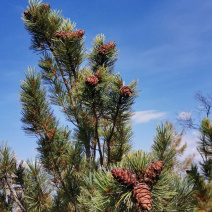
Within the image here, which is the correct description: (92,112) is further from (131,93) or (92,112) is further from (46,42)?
(46,42)

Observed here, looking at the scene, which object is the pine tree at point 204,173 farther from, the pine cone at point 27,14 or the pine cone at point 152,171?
the pine cone at point 27,14

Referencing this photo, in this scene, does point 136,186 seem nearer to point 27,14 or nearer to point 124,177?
point 124,177

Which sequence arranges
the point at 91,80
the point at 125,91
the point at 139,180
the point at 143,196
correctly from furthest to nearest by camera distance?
1. the point at 91,80
2. the point at 125,91
3. the point at 139,180
4. the point at 143,196

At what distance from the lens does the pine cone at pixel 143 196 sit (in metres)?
0.94

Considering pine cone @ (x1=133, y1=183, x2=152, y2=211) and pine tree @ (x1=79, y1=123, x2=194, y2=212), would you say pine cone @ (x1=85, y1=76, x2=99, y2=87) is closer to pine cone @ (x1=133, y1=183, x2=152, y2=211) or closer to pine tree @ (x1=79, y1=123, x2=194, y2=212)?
pine tree @ (x1=79, y1=123, x2=194, y2=212)

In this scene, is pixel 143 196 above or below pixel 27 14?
below

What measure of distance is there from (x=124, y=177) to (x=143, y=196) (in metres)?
0.12

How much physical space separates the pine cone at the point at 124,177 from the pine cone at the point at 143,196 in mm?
30


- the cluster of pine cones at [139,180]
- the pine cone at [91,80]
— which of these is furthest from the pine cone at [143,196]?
the pine cone at [91,80]

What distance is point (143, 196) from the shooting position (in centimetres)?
97

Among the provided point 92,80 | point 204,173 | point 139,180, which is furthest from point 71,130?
point 204,173

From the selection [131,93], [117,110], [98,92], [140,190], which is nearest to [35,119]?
[98,92]

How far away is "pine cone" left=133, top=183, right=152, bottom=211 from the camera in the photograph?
945mm

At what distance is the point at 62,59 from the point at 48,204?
4.53 ft
